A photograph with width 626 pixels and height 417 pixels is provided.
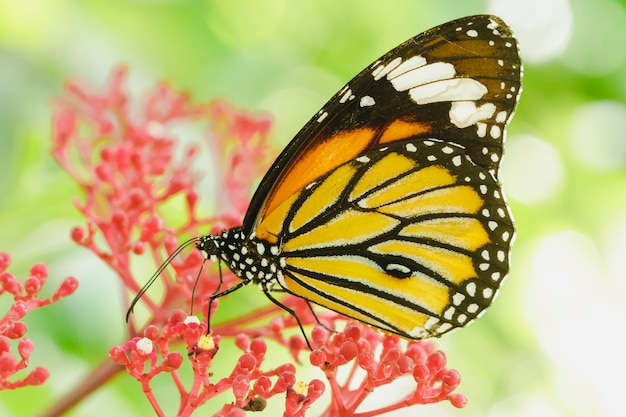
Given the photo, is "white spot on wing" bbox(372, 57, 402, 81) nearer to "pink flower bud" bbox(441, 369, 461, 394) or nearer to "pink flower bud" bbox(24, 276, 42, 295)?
"pink flower bud" bbox(441, 369, 461, 394)

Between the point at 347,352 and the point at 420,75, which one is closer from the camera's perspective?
the point at 347,352

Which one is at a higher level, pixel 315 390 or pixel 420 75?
pixel 420 75

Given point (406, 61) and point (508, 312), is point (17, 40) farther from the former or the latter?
point (508, 312)

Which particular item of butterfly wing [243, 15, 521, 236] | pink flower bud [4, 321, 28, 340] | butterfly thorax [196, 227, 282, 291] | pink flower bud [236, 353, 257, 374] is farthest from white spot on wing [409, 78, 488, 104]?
pink flower bud [4, 321, 28, 340]

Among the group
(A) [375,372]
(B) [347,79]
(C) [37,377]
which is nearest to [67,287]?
(C) [37,377]

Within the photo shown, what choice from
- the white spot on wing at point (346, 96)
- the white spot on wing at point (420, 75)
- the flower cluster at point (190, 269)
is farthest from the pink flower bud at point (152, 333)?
the white spot on wing at point (420, 75)

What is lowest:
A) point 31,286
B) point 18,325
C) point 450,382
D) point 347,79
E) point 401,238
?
point 450,382

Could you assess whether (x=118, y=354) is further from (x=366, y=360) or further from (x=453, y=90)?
(x=453, y=90)
